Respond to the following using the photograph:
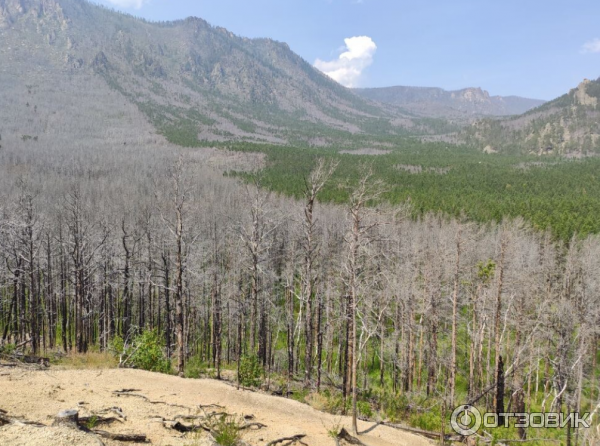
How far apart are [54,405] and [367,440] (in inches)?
327

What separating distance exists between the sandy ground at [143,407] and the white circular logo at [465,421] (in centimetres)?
181

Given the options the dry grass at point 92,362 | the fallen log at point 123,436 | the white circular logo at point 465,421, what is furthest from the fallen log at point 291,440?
the dry grass at point 92,362

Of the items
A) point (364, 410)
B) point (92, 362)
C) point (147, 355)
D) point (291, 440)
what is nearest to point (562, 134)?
point (364, 410)

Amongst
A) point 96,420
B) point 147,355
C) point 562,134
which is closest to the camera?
point 96,420

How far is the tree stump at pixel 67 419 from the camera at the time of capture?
6.66m

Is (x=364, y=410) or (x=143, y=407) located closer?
(x=143, y=407)

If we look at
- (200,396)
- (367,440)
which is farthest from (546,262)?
(200,396)

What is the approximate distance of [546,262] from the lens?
40156mm

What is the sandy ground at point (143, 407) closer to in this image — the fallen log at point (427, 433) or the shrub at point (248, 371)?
the fallen log at point (427, 433)

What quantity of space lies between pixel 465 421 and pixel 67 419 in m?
13.1

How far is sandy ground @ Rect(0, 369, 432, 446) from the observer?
7.39 meters

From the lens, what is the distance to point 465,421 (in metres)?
13.7

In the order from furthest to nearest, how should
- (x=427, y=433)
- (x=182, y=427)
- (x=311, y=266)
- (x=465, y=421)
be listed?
(x=311, y=266) → (x=427, y=433) → (x=465, y=421) → (x=182, y=427)

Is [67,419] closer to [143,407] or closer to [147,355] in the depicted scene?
[143,407]
